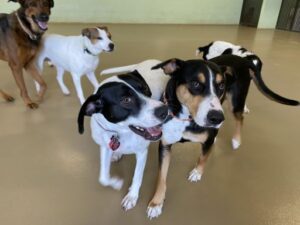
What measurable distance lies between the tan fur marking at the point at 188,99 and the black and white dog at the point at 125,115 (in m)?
0.17

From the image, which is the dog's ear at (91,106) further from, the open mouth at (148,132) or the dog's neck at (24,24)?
the dog's neck at (24,24)

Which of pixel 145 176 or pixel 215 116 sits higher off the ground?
pixel 215 116

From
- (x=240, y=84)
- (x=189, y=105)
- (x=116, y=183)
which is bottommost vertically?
(x=116, y=183)

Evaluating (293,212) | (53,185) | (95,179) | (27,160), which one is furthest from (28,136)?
(293,212)

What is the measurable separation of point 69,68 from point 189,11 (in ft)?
25.2

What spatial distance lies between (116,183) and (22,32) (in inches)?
76.3

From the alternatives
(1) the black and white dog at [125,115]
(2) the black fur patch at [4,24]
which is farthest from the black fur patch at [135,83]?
(2) the black fur patch at [4,24]

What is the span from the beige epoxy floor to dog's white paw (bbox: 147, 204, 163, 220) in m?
0.04

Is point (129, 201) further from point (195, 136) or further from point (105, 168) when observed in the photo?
point (195, 136)

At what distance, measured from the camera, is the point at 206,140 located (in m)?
1.61

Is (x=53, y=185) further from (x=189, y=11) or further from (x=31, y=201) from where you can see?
(x=189, y=11)

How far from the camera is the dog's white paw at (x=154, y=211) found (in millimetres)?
1481

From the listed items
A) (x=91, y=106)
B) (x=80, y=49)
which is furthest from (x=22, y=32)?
(x=91, y=106)

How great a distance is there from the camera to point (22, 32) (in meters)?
2.59
